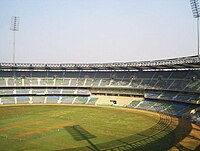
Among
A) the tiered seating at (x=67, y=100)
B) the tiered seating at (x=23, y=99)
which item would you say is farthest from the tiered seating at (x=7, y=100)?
the tiered seating at (x=67, y=100)

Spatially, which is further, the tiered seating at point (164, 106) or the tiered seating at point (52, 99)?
the tiered seating at point (52, 99)

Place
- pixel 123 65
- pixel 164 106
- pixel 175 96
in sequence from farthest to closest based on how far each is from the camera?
pixel 123 65 < pixel 164 106 < pixel 175 96

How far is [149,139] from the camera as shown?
2856cm

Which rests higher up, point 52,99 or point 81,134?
point 52,99

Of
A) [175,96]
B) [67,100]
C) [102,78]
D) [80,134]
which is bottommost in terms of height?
[80,134]

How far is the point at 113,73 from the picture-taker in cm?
7750

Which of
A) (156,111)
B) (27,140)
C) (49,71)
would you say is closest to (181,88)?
(156,111)

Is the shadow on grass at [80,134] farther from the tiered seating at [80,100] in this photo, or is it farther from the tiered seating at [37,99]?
the tiered seating at [37,99]

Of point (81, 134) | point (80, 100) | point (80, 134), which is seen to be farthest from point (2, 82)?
point (81, 134)

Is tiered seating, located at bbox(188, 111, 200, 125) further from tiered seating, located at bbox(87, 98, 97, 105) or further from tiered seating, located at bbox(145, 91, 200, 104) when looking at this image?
tiered seating, located at bbox(87, 98, 97, 105)

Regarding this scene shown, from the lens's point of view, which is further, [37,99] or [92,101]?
[37,99]

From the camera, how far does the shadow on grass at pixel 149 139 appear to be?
25.0 m

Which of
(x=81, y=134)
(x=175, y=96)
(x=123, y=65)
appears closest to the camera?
(x=81, y=134)

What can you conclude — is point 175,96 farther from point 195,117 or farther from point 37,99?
point 37,99
